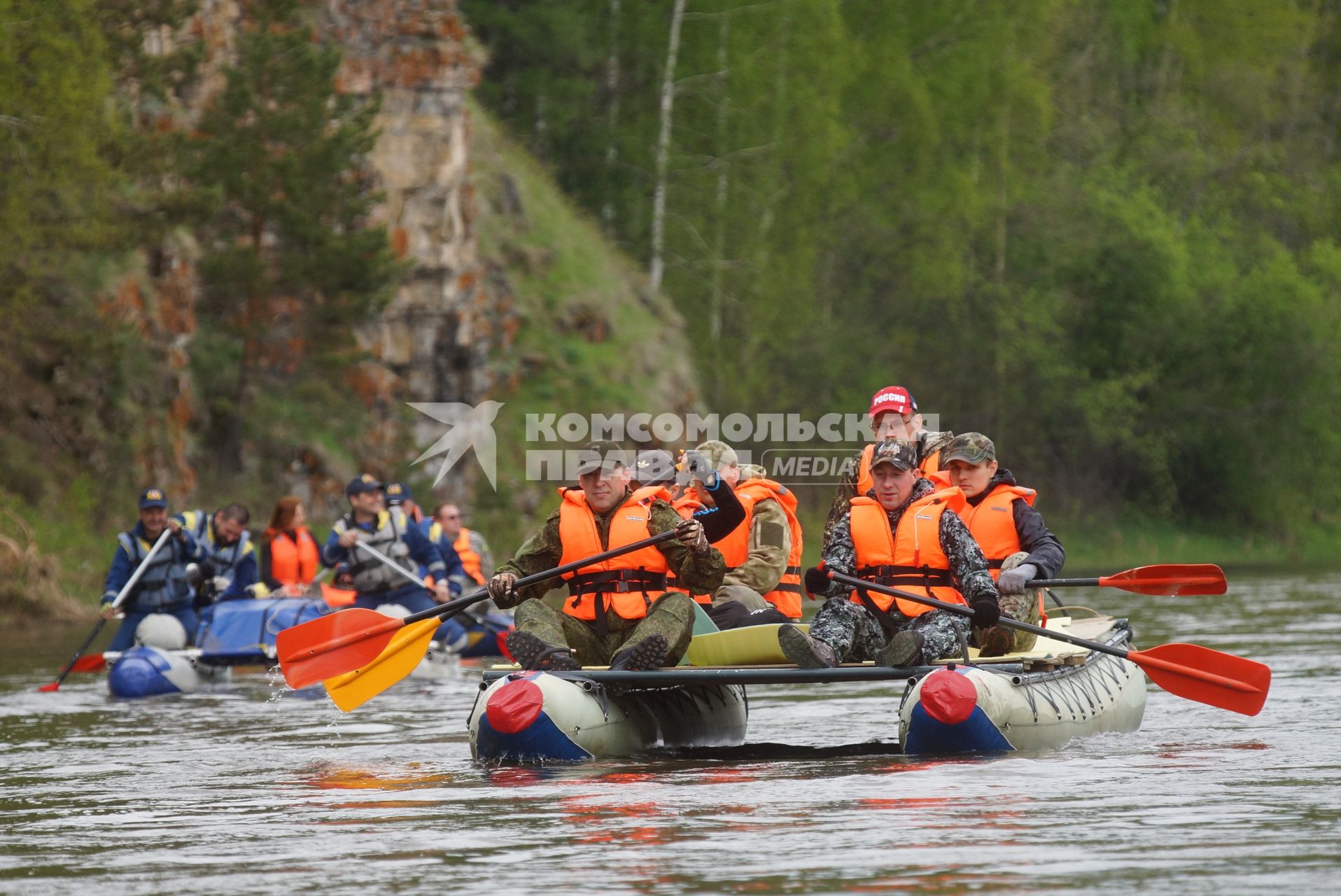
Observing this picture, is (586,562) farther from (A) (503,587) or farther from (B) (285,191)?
(B) (285,191)

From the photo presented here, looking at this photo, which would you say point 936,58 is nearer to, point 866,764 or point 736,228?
point 736,228

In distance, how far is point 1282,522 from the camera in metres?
37.6

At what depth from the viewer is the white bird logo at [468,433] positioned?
2727cm

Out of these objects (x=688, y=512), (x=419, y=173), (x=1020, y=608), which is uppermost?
(x=419, y=173)

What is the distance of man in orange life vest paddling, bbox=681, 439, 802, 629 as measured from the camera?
1018 cm

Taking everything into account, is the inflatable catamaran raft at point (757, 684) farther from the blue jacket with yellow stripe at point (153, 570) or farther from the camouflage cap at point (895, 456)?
the blue jacket with yellow stripe at point (153, 570)

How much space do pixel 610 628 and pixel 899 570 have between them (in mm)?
1424

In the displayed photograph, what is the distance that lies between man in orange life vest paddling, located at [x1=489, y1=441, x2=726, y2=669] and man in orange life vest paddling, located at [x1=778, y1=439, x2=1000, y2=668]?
600mm

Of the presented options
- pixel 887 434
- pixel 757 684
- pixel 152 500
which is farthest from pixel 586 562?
pixel 152 500

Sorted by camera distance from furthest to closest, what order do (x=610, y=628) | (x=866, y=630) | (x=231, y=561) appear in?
1. (x=231, y=561)
2. (x=610, y=628)
3. (x=866, y=630)

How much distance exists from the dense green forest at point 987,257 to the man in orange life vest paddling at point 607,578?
77.6 feet

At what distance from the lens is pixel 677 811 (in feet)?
24.2

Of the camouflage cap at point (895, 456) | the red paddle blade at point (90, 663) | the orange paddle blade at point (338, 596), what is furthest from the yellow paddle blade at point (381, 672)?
the red paddle blade at point (90, 663)
